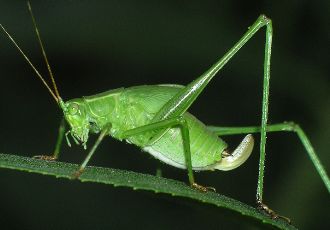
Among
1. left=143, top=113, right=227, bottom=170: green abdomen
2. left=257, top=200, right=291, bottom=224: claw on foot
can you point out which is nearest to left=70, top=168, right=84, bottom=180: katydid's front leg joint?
Result: left=143, top=113, right=227, bottom=170: green abdomen

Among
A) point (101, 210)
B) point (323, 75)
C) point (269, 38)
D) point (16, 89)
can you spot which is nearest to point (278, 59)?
point (323, 75)

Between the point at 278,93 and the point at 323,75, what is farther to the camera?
the point at 278,93

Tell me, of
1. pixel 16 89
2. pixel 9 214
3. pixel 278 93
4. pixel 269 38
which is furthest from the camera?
pixel 16 89

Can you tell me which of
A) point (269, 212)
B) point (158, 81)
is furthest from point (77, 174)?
point (158, 81)

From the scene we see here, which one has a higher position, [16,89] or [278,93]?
[278,93]

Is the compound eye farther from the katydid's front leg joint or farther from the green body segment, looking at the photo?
the katydid's front leg joint

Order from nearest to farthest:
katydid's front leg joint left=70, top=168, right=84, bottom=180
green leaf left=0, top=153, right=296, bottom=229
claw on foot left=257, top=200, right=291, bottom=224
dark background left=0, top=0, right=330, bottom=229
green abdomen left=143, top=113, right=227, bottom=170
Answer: green leaf left=0, top=153, right=296, bottom=229, katydid's front leg joint left=70, top=168, right=84, bottom=180, claw on foot left=257, top=200, right=291, bottom=224, green abdomen left=143, top=113, right=227, bottom=170, dark background left=0, top=0, right=330, bottom=229

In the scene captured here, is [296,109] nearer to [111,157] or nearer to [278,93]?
[278,93]
